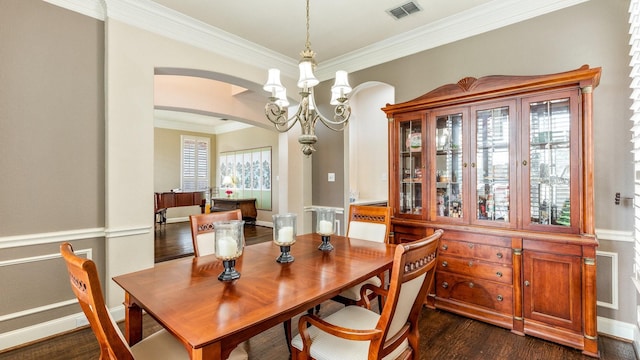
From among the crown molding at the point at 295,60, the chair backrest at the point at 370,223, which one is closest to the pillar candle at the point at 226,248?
the chair backrest at the point at 370,223

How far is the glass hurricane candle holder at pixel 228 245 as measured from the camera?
1.51 meters

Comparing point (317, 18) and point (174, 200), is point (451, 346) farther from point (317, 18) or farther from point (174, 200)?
point (174, 200)

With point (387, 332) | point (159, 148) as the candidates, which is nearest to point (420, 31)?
point (387, 332)

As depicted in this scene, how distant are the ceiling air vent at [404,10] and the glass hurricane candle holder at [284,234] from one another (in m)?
2.36

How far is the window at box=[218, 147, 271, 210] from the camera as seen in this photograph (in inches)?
309

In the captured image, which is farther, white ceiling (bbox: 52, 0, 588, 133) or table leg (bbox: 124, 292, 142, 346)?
white ceiling (bbox: 52, 0, 588, 133)

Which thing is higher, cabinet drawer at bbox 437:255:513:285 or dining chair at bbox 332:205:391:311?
dining chair at bbox 332:205:391:311

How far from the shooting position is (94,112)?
2.68 meters

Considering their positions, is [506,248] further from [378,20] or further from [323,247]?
[378,20]

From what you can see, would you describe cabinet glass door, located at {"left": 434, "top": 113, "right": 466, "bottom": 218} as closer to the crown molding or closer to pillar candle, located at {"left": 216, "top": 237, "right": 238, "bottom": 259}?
the crown molding

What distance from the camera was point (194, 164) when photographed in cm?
884

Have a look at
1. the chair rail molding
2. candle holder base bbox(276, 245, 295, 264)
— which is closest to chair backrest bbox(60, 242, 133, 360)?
candle holder base bbox(276, 245, 295, 264)

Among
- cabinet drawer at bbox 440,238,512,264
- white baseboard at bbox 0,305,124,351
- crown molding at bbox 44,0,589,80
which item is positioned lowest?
white baseboard at bbox 0,305,124,351

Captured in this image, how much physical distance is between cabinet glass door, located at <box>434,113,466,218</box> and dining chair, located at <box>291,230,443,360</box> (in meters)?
1.54
